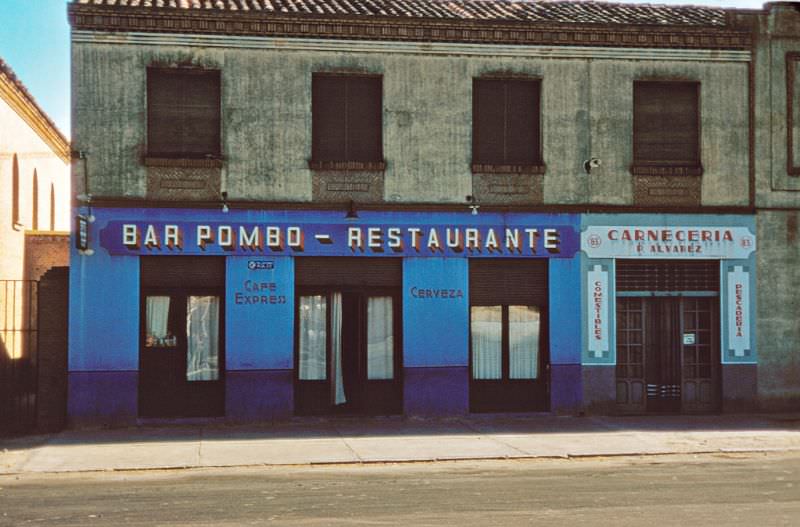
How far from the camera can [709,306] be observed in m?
19.4

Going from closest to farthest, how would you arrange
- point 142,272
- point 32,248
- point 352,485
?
point 352,485 < point 142,272 < point 32,248

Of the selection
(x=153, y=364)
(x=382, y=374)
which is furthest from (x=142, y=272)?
(x=382, y=374)

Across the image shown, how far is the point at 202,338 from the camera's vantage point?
59.0 ft

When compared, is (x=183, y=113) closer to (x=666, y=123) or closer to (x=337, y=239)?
(x=337, y=239)

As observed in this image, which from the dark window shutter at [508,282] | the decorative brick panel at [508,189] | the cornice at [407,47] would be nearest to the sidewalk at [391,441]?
the dark window shutter at [508,282]

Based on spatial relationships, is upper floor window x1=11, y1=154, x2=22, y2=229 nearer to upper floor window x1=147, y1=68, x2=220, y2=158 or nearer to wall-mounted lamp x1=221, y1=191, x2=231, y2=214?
upper floor window x1=147, y1=68, x2=220, y2=158

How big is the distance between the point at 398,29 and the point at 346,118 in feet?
6.27

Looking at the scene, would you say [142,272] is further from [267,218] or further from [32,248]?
[32,248]

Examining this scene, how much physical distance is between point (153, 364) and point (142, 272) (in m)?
1.67

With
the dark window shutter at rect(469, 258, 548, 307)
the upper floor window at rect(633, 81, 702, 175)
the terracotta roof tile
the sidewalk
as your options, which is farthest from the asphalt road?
the terracotta roof tile

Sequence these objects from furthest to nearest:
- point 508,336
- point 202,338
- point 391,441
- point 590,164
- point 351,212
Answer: point 508,336
point 590,164
point 351,212
point 202,338
point 391,441

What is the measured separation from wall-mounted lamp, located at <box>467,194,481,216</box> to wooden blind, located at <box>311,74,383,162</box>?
1829 millimetres

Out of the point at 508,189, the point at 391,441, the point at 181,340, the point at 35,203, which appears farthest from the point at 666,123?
the point at 35,203

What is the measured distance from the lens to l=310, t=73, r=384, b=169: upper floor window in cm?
1830
